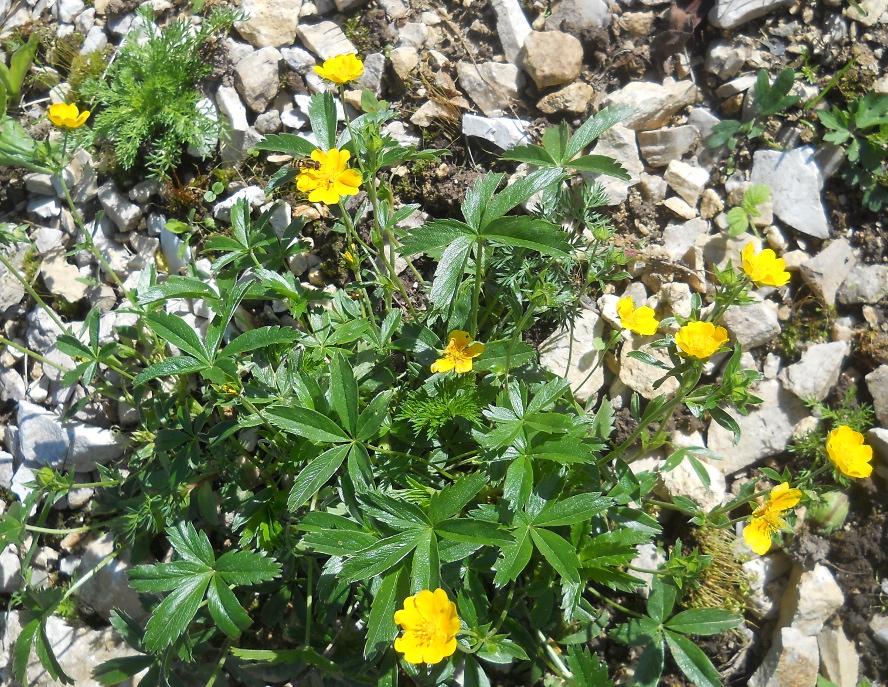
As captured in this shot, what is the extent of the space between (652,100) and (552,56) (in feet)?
1.82

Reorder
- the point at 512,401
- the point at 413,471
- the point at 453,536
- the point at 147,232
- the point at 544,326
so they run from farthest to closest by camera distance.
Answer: the point at 147,232 < the point at 544,326 < the point at 413,471 < the point at 512,401 < the point at 453,536

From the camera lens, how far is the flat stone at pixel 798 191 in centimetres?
337

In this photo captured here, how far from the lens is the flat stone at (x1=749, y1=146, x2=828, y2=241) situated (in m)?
3.37

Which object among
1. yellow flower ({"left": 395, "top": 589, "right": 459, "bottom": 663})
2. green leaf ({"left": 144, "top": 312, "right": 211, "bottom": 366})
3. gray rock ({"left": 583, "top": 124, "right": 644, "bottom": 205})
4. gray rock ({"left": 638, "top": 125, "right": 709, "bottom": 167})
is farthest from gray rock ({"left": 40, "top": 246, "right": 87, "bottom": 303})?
gray rock ({"left": 638, "top": 125, "right": 709, "bottom": 167})

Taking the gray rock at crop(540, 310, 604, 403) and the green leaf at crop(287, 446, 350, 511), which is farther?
the gray rock at crop(540, 310, 604, 403)

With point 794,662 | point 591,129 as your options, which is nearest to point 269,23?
point 591,129

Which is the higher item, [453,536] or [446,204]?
[446,204]

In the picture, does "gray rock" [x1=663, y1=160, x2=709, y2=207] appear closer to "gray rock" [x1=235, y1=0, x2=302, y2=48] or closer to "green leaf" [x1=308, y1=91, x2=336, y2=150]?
"green leaf" [x1=308, y1=91, x2=336, y2=150]

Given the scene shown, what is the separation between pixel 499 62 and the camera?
3537 millimetres

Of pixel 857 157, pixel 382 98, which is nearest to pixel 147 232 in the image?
pixel 382 98

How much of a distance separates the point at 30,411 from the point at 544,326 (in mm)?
2567

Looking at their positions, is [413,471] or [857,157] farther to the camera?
Answer: [857,157]

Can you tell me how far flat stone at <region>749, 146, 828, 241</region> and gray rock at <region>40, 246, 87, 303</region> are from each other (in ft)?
11.6

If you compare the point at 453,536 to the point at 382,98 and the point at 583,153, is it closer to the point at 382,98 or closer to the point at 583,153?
the point at 583,153
